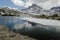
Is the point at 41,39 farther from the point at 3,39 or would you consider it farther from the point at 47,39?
the point at 3,39

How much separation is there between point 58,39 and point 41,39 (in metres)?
3.81

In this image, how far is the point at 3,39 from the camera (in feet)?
72.8

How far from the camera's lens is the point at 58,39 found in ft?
98.5

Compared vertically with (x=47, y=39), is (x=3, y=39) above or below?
above

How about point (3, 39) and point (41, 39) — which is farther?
point (41, 39)

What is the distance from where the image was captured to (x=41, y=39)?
29.6 m

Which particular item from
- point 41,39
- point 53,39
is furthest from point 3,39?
point 53,39

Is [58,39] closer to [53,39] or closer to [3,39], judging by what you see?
[53,39]

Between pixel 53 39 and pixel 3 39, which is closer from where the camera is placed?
pixel 3 39

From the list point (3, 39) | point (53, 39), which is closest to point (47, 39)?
point (53, 39)

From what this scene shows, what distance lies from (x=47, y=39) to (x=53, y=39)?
4.36ft

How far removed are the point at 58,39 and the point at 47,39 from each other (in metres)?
2.41

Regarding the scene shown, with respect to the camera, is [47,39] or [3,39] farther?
[47,39]

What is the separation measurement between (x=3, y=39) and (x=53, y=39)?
12473mm
